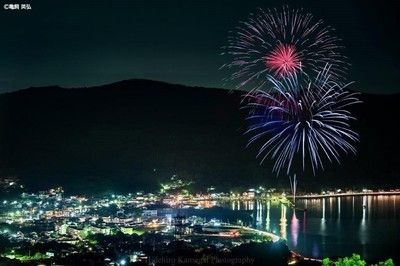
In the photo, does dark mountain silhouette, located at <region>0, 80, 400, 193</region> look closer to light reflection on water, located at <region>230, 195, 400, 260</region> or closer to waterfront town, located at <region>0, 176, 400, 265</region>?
waterfront town, located at <region>0, 176, 400, 265</region>

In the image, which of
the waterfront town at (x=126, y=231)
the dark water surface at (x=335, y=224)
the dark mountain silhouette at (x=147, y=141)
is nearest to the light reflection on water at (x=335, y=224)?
the dark water surface at (x=335, y=224)

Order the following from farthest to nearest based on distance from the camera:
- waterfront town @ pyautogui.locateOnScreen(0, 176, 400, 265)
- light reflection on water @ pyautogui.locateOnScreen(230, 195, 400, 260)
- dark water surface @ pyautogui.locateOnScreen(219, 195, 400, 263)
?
light reflection on water @ pyautogui.locateOnScreen(230, 195, 400, 260) → dark water surface @ pyautogui.locateOnScreen(219, 195, 400, 263) → waterfront town @ pyautogui.locateOnScreen(0, 176, 400, 265)

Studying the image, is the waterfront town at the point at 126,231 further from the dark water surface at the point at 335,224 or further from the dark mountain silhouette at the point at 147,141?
the dark mountain silhouette at the point at 147,141

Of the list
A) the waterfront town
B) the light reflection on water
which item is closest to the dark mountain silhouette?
the waterfront town

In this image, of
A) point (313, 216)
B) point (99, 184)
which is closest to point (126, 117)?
point (99, 184)

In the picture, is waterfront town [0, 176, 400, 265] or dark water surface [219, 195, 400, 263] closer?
waterfront town [0, 176, 400, 265]

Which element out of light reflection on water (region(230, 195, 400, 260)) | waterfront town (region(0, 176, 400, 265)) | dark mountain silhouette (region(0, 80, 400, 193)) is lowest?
light reflection on water (region(230, 195, 400, 260))

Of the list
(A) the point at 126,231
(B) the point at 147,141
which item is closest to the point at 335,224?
(A) the point at 126,231

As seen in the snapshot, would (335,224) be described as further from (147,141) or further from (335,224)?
(147,141)
